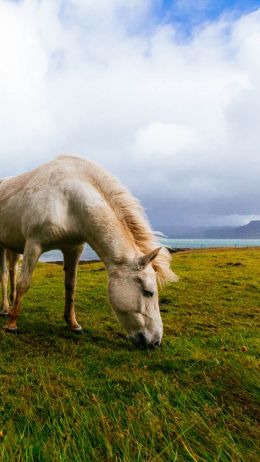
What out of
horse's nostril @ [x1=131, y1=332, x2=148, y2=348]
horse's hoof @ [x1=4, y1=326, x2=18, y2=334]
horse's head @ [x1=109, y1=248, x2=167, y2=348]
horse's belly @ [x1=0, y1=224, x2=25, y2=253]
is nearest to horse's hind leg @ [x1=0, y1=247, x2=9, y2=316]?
horse's belly @ [x1=0, y1=224, x2=25, y2=253]

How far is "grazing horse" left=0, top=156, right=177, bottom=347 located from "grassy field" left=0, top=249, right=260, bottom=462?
0.76 m

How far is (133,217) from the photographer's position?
22.9 feet

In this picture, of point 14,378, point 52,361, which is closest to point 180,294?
point 52,361

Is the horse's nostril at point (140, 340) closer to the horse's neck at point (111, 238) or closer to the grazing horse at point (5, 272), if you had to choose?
the horse's neck at point (111, 238)

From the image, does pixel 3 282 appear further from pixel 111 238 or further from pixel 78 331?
pixel 111 238

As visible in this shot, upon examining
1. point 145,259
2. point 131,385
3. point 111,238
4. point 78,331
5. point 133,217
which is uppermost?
point 133,217

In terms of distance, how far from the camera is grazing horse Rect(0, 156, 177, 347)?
6.31 meters

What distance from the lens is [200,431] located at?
270 centimetres

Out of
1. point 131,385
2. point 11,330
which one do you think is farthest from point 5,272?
point 131,385

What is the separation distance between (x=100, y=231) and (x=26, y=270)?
67.7 inches

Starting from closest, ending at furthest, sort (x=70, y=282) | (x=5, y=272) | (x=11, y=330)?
(x=11, y=330)
(x=70, y=282)
(x=5, y=272)

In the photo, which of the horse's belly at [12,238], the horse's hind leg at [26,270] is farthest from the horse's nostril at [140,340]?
the horse's belly at [12,238]

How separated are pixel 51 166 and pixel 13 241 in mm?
1914

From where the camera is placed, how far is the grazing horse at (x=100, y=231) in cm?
631
